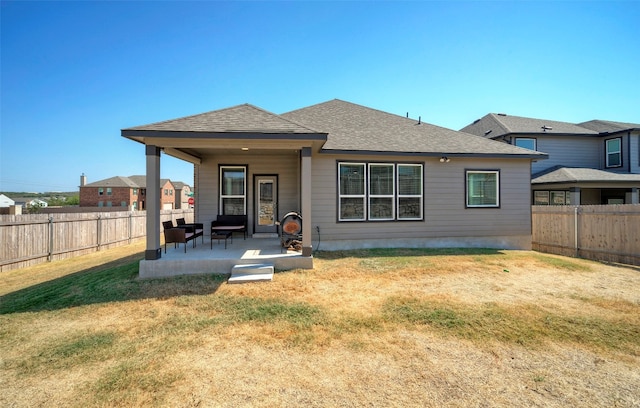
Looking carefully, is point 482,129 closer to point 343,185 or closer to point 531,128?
point 531,128

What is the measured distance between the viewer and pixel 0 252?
7.36 meters

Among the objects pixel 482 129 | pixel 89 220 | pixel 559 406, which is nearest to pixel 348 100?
pixel 482 129

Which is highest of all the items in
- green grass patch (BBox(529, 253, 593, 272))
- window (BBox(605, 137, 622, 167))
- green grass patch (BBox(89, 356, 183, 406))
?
window (BBox(605, 137, 622, 167))

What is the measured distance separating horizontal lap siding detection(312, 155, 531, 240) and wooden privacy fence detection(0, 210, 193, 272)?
328 inches

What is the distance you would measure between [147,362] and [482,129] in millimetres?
20400

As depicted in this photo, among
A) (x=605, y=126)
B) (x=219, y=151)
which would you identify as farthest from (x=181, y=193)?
(x=605, y=126)

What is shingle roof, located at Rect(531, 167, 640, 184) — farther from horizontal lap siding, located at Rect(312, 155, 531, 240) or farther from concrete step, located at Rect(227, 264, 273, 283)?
concrete step, located at Rect(227, 264, 273, 283)

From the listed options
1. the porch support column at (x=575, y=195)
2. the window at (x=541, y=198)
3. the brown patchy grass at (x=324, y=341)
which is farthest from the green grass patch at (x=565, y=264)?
the window at (x=541, y=198)

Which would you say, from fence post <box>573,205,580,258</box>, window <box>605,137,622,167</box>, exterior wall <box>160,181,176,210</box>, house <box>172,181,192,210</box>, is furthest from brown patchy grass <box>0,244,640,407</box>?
house <box>172,181,192,210</box>

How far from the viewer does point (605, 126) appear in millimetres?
17156

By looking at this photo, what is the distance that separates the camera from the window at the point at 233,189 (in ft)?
32.6

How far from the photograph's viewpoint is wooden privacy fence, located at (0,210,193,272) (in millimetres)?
7621

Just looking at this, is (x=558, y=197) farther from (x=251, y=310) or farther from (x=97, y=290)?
(x=97, y=290)

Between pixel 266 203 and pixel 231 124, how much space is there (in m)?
3.95
